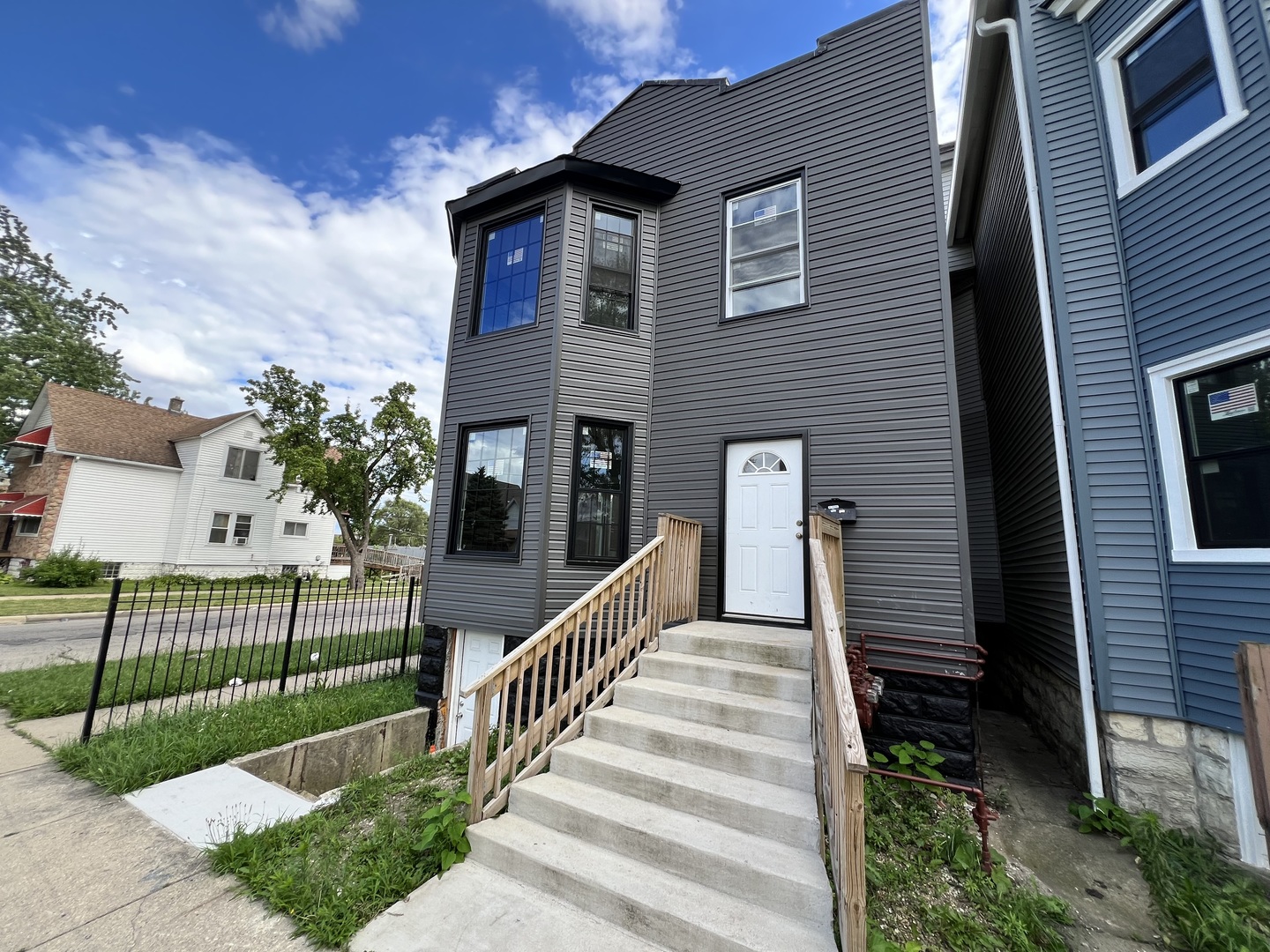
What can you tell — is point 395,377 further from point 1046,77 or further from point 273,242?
point 1046,77

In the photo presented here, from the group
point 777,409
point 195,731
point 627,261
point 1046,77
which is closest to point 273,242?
point 627,261

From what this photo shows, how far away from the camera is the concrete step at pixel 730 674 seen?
3.40m

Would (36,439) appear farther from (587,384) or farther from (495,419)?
(587,384)

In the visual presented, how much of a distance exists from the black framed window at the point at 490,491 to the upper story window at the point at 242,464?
1912cm

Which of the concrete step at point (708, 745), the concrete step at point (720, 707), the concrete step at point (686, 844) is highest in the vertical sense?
the concrete step at point (720, 707)

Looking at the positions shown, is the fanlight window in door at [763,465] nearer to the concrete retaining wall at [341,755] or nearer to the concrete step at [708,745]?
the concrete step at [708,745]

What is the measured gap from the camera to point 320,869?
2617 millimetres

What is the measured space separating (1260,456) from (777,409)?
3.41 metres

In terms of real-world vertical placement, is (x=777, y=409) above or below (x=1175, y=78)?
below

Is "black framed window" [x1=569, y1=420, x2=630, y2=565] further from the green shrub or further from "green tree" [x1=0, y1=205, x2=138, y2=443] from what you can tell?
"green tree" [x1=0, y1=205, x2=138, y2=443]

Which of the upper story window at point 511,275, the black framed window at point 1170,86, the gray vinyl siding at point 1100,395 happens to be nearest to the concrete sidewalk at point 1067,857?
the gray vinyl siding at point 1100,395

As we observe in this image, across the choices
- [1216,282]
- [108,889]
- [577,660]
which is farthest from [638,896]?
[1216,282]

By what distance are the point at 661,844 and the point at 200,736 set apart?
13.7ft

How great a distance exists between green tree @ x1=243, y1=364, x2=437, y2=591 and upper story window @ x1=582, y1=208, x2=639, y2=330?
14905mm
